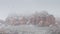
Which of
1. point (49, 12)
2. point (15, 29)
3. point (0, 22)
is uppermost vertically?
point (49, 12)

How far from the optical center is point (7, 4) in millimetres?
1982

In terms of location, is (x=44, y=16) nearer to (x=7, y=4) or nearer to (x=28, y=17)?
(x=28, y=17)

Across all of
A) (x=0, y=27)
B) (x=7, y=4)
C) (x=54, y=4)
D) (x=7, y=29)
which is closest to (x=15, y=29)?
(x=7, y=29)

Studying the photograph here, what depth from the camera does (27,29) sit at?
1.96 metres

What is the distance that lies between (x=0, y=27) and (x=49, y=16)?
87 centimetres

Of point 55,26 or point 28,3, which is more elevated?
point 28,3

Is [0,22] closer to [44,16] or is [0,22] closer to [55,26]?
[44,16]

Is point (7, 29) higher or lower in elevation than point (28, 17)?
lower

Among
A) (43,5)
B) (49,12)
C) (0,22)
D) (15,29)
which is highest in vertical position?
(43,5)

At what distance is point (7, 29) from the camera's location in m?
1.97

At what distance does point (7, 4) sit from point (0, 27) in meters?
0.42

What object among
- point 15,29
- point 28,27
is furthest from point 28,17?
point 15,29

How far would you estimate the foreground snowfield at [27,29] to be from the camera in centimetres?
196

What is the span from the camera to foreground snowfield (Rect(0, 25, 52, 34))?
1.96 m
